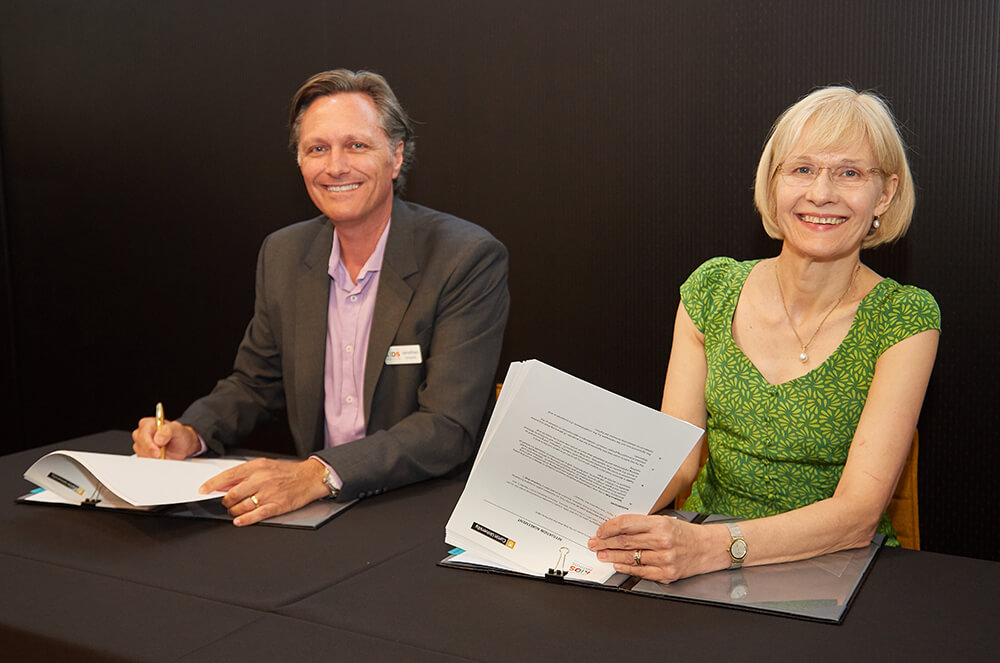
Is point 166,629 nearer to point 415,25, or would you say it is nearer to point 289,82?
point 415,25

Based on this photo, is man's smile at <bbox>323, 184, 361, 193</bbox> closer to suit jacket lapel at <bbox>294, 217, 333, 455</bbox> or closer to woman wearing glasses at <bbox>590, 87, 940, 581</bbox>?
suit jacket lapel at <bbox>294, 217, 333, 455</bbox>

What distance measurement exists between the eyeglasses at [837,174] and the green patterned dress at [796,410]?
226mm

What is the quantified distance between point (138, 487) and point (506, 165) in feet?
7.37

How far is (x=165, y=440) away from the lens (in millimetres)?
1989

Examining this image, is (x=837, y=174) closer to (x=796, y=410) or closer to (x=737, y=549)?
(x=796, y=410)

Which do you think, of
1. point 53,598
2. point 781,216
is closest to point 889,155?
point 781,216

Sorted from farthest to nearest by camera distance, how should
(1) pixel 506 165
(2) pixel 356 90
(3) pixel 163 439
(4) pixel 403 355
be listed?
(1) pixel 506 165
(2) pixel 356 90
(4) pixel 403 355
(3) pixel 163 439

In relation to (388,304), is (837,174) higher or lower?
higher

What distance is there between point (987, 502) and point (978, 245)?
82 cm

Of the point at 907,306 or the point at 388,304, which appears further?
the point at 388,304

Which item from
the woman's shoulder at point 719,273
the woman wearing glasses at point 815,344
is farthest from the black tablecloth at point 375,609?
the woman's shoulder at point 719,273

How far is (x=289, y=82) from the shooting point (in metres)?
3.97

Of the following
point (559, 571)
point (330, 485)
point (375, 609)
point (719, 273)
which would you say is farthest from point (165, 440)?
point (719, 273)

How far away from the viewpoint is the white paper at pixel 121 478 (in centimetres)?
159
